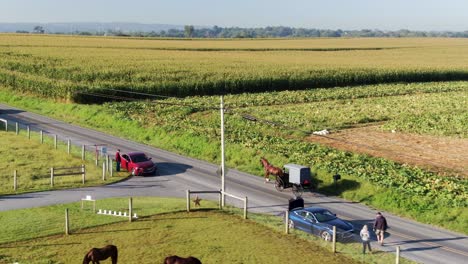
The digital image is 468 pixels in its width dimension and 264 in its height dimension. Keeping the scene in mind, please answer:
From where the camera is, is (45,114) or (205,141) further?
(45,114)

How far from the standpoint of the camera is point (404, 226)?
30750 millimetres

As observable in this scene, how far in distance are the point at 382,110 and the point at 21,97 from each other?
4642cm

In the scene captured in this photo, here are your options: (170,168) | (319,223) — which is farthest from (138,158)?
(319,223)

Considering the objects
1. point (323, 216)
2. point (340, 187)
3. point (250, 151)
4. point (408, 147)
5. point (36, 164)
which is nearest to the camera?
point (323, 216)

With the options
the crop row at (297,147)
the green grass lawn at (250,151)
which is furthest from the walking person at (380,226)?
the crop row at (297,147)

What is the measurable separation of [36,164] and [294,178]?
19467 mm

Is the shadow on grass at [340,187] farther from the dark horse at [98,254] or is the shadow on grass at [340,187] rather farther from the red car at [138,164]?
the dark horse at [98,254]

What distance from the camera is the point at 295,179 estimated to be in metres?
36.1

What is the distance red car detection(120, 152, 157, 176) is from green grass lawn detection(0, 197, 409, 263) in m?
8.78

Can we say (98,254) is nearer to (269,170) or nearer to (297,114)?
(269,170)

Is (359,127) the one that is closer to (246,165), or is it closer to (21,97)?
(246,165)

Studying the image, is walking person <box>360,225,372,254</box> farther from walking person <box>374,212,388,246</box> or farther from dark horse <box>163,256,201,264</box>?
dark horse <box>163,256,201,264</box>

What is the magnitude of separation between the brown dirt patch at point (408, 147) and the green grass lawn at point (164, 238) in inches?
619

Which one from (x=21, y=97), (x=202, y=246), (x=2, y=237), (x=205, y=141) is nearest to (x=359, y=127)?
(x=205, y=141)
